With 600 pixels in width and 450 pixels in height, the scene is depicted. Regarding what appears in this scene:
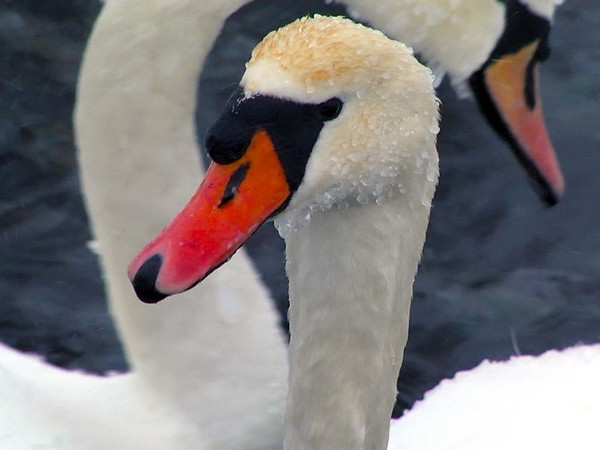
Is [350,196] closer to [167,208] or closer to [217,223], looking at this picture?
[217,223]

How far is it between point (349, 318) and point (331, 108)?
16.4 inches

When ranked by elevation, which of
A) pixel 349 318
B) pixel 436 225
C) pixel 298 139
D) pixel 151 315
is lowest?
pixel 436 225

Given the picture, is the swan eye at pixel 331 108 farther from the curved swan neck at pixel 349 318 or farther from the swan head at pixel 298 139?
the curved swan neck at pixel 349 318

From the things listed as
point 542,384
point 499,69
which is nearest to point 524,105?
point 499,69

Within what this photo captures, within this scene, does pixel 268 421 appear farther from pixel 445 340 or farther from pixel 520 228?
pixel 520 228

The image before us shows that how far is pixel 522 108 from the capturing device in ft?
12.7

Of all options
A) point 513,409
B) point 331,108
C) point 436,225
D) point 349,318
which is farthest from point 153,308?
point 436,225

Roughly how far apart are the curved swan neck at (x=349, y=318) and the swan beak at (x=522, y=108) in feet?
4.13

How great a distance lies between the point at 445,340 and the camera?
4852 millimetres

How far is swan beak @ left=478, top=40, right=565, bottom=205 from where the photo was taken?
3.82m

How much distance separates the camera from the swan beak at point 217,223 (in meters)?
2.40

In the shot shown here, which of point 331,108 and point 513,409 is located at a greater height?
point 331,108

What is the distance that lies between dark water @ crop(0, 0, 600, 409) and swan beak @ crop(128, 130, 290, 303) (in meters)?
2.00

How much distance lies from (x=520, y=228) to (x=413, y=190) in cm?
294
